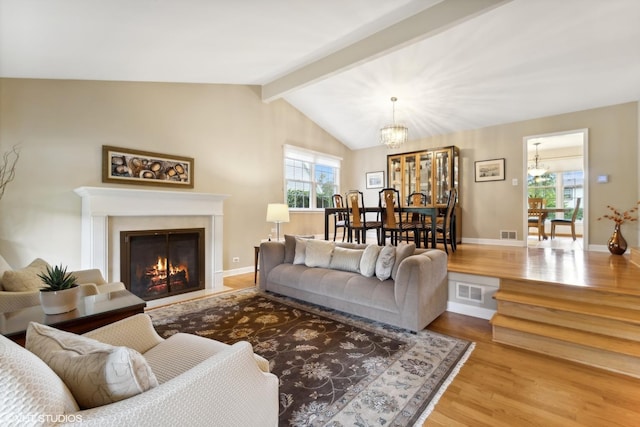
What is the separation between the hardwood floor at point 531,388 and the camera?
1541 mm

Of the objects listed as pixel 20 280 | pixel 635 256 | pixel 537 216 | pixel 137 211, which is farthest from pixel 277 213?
pixel 537 216

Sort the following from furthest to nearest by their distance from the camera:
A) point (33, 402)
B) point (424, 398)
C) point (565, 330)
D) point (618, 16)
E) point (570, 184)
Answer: point (570, 184)
point (618, 16)
point (565, 330)
point (424, 398)
point (33, 402)

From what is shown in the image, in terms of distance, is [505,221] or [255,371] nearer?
[255,371]

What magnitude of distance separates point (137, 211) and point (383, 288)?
121 inches

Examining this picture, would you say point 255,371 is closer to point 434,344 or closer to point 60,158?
point 434,344

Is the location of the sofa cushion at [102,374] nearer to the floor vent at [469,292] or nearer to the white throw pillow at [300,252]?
the white throw pillow at [300,252]

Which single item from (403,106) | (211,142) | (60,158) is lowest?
(60,158)

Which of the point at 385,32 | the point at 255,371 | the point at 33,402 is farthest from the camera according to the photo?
the point at 385,32

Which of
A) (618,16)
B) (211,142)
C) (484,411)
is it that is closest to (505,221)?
(618,16)

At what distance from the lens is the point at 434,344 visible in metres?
2.34

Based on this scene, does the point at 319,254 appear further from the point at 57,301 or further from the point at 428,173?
the point at 428,173

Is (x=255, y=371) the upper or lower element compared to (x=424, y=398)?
upper

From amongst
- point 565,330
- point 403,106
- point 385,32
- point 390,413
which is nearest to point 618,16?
point 385,32

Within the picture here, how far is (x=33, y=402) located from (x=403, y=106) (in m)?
6.00
